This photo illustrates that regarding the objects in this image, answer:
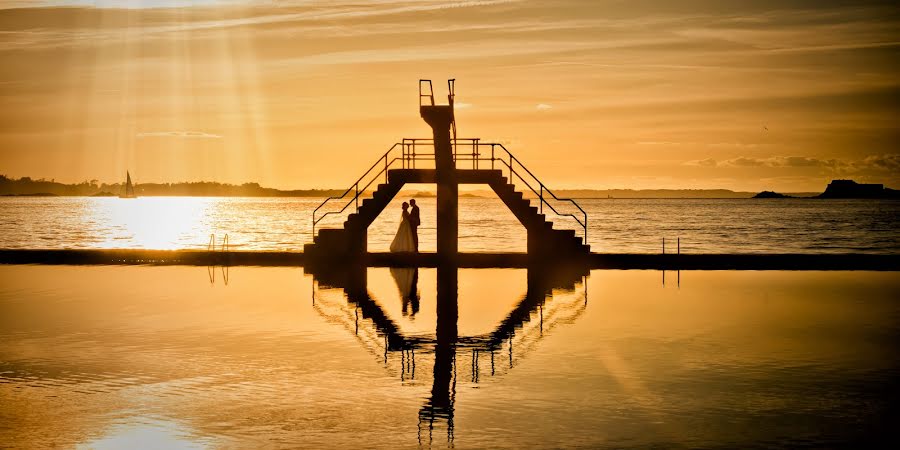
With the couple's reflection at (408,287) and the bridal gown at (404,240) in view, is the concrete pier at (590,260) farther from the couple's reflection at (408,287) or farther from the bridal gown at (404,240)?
the couple's reflection at (408,287)

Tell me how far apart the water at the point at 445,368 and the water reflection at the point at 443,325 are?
76 mm

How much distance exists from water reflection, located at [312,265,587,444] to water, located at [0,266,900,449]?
0.08m

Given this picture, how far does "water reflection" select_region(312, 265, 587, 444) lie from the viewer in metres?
15.1

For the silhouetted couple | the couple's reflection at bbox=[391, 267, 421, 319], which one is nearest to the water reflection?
the couple's reflection at bbox=[391, 267, 421, 319]

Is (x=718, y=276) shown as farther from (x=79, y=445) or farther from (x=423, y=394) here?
(x=79, y=445)

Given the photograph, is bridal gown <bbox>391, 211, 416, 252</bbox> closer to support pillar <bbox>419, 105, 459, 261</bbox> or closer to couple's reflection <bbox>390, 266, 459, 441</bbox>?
couple's reflection <bbox>390, 266, 459, 441</bbox>

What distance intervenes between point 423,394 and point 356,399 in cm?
100

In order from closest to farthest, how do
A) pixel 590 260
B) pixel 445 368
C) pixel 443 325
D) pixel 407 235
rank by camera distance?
pixel 445 368 → pixel 443 325 → pixel 590 260 → pixel 407 235

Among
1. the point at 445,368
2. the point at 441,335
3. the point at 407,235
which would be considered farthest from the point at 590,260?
the point at 445,368

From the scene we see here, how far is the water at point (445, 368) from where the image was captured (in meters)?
11.9

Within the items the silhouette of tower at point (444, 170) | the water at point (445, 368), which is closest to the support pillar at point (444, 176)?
the silhouette of tower at point (444, 170)

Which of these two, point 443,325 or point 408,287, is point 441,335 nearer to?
point 443,325

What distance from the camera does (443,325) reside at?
2112 centimetres

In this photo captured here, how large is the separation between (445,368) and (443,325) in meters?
5.11
